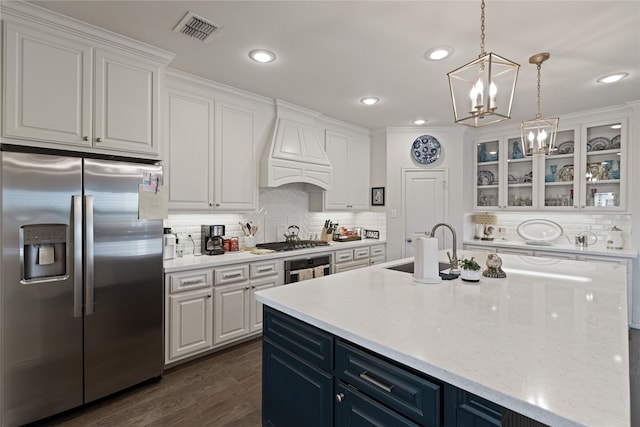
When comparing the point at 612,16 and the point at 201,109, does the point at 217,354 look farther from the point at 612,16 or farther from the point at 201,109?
the point at 612,16

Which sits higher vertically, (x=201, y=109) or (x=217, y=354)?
(x=201, y=109)

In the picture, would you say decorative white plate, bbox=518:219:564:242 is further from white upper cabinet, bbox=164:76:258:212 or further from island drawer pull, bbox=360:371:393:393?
island drawer pull, bbox=360:371:393:393

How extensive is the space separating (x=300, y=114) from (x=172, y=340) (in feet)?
9.43

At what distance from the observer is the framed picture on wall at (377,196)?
4990 mm

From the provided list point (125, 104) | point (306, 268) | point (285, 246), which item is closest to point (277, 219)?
point (285, 246)

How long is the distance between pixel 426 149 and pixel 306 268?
271 cm

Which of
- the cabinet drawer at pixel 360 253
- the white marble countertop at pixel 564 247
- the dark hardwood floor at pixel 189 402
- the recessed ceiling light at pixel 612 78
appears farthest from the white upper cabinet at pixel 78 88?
the white marble countertop at pixel 564 247

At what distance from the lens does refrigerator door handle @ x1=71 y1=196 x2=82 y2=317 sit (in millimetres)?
2029

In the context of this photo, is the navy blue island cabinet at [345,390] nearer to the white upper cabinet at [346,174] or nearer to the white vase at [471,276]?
the white vase at [471,276]

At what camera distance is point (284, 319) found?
1602mm

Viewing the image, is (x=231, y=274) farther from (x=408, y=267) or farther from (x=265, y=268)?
(x=408, y=267)

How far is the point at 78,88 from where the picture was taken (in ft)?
6.95

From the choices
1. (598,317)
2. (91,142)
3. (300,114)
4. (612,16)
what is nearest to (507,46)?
(612,16)

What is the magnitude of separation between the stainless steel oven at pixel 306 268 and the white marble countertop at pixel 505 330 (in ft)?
4.56
